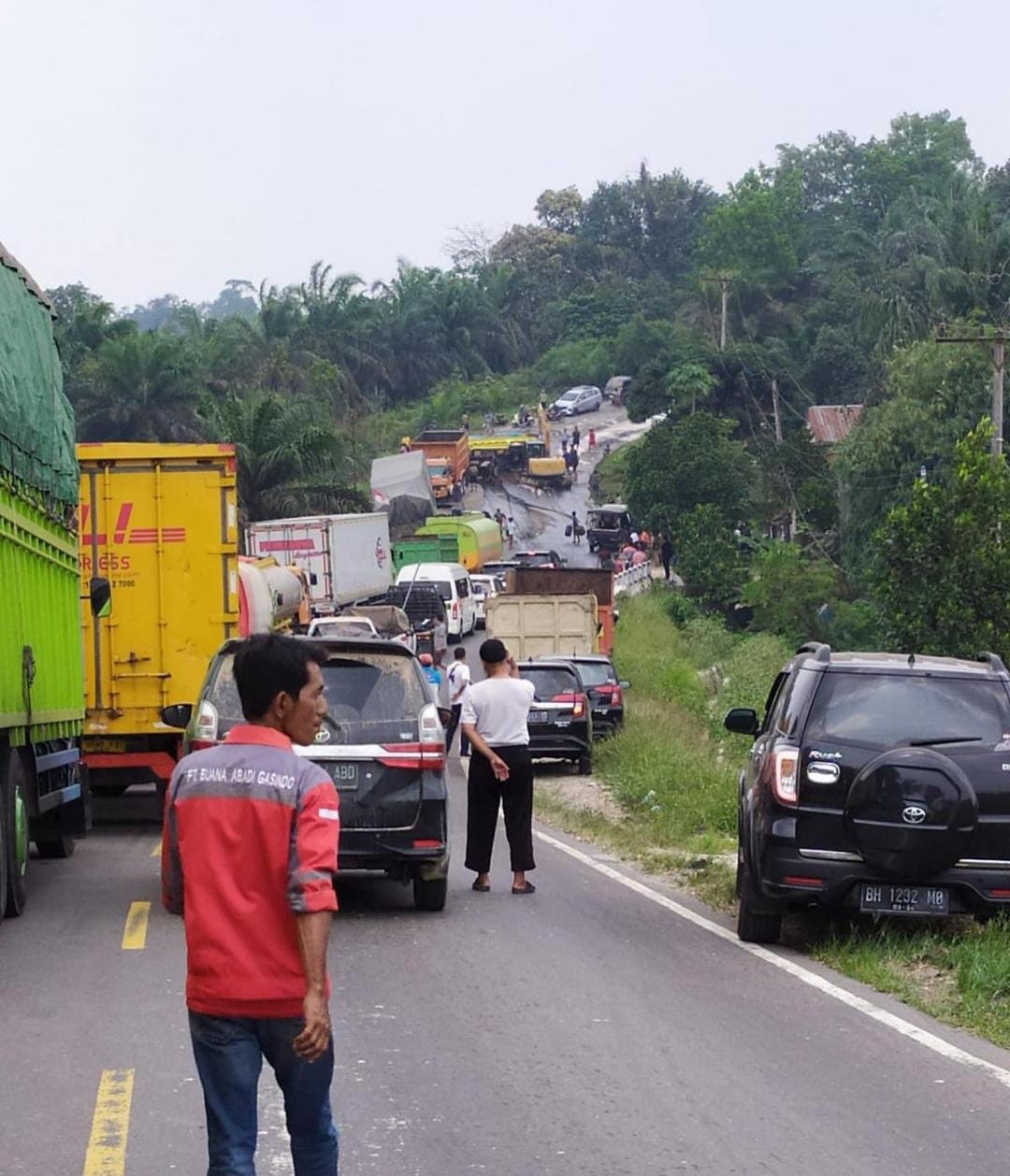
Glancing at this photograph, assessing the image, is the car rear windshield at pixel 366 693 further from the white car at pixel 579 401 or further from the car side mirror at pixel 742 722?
the white car at pixel 579 401

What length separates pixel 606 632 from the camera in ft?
139

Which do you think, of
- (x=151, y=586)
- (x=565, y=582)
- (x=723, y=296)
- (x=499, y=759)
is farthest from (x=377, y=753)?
(x=723, y=296)

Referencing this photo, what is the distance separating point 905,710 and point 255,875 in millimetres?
6888

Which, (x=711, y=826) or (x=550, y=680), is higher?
(x=550, y=680)

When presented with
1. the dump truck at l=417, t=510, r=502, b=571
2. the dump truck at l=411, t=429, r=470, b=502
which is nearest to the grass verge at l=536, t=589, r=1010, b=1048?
the dump truck at l=417, t=510, r=502, b=571

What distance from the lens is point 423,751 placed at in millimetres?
12086

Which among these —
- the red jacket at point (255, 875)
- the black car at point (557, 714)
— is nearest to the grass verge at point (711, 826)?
the black car at point (557, 714)

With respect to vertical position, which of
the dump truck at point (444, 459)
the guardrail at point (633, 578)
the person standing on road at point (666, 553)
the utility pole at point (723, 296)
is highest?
the utility pole at point (723, 296)

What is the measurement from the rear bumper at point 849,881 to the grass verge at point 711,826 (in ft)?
0.89

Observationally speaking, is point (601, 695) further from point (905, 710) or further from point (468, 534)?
point (468, 534)

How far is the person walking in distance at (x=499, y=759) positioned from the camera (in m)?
13.0

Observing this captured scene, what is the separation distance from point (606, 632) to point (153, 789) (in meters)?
21.4

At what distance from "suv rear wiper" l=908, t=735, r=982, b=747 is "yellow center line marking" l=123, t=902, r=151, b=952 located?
15.1 feet

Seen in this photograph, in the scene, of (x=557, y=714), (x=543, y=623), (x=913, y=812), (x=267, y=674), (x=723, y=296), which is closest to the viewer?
(x=267, y=674)
